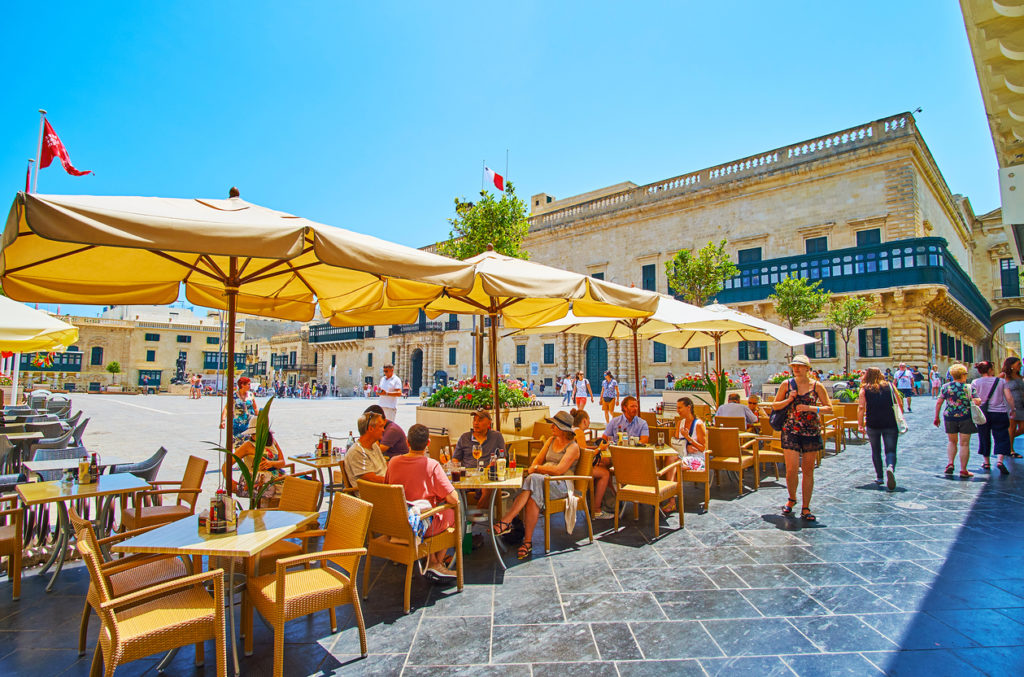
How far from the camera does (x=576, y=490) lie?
13.9 ft

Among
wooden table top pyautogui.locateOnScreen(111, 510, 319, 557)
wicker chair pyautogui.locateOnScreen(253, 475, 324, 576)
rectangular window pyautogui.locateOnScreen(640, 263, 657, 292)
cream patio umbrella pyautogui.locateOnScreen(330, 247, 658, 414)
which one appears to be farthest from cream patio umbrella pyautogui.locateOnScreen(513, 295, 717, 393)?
rectangular window pyautogui.locateOnScreen(640, 263, 657, 292)

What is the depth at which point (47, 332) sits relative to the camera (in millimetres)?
6008

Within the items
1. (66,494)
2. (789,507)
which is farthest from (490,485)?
(789,507)

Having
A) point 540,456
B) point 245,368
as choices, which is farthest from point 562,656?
point 245,368

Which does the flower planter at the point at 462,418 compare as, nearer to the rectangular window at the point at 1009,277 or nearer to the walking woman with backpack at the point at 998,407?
the walking woman with backpack at the point at 998,407

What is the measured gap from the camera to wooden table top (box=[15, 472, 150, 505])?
3174 mm

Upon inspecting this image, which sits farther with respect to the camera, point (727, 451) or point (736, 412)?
point (736, 412)

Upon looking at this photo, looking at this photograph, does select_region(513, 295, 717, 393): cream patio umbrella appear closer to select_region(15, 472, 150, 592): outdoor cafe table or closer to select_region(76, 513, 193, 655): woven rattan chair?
select_region(76, 513, 193, 655): woven rattan chair

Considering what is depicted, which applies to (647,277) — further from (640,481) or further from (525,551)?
(525,551)

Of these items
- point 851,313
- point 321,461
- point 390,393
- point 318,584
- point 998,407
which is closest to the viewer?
point 318,584

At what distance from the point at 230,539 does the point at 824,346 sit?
2358 cm

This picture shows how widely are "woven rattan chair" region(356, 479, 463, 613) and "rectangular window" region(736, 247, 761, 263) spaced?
24.0 m

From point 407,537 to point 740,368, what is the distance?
76.5ft

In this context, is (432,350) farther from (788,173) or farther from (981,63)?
(981,63)
